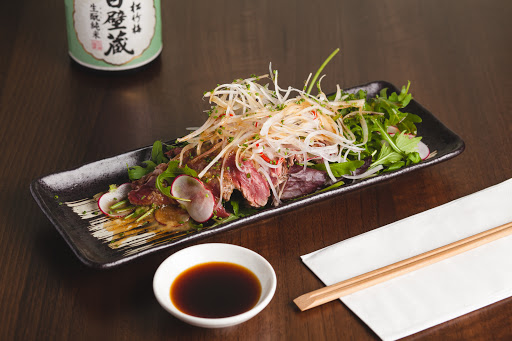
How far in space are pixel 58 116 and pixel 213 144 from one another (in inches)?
32.8

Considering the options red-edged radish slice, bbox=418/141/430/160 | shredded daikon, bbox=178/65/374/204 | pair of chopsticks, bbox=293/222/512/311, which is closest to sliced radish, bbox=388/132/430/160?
red-edged radish slice, bbox=418/141/430/160

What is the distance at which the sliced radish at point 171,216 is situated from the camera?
1.93m

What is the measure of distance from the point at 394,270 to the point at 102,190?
965mm

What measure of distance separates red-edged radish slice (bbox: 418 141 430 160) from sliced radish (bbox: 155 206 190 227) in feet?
2.90

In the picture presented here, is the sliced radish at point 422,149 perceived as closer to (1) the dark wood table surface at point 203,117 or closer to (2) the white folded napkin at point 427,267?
(1) the dark wood table surface at point 203,117

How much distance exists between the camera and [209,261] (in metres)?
1.71

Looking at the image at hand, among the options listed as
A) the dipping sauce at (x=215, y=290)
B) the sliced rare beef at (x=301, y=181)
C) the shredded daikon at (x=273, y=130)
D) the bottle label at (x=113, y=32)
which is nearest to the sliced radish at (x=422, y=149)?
the shredded daikon at (x=273, y=130)

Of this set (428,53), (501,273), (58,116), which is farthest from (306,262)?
(428,53)

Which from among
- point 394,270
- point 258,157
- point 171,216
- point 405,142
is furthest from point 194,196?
point 405,142

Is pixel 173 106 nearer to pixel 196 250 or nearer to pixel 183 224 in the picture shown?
pixel 183 224

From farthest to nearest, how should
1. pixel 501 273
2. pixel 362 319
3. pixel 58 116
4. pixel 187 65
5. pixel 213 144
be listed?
pixel 187 65
pixel 58 116
pixel 213 144
pixel 501 273
pixel 362 319

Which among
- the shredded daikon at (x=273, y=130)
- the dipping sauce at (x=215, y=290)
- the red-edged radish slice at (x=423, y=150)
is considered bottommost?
the red-edged radish slice at (x=423, y=150)

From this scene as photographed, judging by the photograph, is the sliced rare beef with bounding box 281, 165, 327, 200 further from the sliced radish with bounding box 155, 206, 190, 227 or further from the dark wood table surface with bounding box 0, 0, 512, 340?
the sliced radish with bounding box 155, 206, 190, 227

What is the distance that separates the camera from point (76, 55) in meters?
2.71
